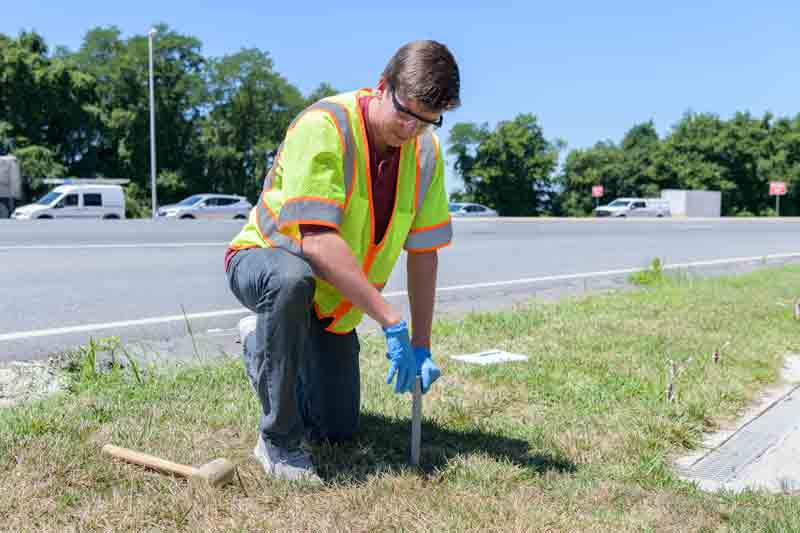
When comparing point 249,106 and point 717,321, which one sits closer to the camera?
point 717,321

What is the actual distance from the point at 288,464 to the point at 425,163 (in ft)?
3.78

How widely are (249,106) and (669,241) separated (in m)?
33.2

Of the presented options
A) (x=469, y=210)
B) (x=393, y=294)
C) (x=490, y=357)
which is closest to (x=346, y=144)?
(x=490, y=357)

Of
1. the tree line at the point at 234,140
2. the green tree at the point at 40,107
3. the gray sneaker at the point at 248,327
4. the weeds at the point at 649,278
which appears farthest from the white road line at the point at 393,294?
the green tree at the point at 40,107

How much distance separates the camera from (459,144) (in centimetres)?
5194

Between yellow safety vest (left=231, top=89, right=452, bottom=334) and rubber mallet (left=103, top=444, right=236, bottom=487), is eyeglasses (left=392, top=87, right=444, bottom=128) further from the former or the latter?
rubber mallet (left=103, top=444, right=236, bottom=487)

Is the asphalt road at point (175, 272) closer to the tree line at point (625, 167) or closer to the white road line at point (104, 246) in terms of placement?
the white road line at point (104, 246)

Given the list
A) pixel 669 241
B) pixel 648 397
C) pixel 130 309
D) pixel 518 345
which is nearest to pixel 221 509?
pixel 648 397

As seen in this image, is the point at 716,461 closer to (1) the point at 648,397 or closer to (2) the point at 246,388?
(1) the point at 648,397

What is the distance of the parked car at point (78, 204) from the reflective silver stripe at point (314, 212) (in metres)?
23.7

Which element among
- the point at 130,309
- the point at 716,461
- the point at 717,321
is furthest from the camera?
the point at 130,309

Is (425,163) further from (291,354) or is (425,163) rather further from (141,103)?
(141,103)

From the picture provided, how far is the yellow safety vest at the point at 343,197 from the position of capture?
2.44 m

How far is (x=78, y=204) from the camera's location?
24.7m
